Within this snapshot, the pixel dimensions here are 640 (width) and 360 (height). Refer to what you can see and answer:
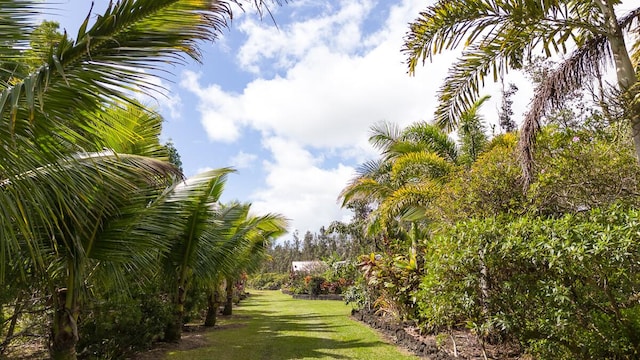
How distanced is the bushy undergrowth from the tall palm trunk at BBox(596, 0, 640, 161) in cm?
106

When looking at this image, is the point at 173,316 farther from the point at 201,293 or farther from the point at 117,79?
the point at 117,79

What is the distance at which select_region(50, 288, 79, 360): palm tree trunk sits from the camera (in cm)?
482

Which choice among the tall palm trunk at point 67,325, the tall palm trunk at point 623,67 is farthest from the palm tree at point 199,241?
the tall palm trunk at point 623,67

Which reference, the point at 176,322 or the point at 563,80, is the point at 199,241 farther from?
the point at 563,80

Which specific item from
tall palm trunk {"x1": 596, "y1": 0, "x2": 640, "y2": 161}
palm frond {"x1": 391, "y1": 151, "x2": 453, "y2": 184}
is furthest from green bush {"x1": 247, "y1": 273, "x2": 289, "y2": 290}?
tall palm trunk {"x1": 596, "y1": 0, "x2": 640, "y2": 161}

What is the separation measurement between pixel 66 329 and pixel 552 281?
19.4 ft

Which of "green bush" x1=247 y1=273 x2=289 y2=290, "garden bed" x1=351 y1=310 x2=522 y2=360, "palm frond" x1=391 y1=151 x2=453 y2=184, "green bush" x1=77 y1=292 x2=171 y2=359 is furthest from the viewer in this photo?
"green bush" x1=247 y1=273 x2=289 y2=290

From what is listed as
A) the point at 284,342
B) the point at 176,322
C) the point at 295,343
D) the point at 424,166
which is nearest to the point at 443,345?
the point at 295,343

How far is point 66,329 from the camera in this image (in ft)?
16.0

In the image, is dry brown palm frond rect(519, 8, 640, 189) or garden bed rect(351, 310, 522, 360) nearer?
dry brown palm frond rect(519, 8, 640, 189)

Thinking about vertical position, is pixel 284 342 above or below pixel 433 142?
below

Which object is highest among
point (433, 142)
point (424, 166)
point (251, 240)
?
point (433, 142)

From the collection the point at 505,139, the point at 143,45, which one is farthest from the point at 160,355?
the point at 505,139

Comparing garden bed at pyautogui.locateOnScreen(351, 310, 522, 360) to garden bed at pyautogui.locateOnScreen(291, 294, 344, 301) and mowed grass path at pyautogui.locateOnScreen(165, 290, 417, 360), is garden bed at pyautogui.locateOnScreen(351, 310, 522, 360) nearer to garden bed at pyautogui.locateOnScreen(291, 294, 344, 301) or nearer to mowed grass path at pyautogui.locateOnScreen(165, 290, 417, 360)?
mowed grass path at pyautogui.locateOnScreen(165, 290, 417, 360)
